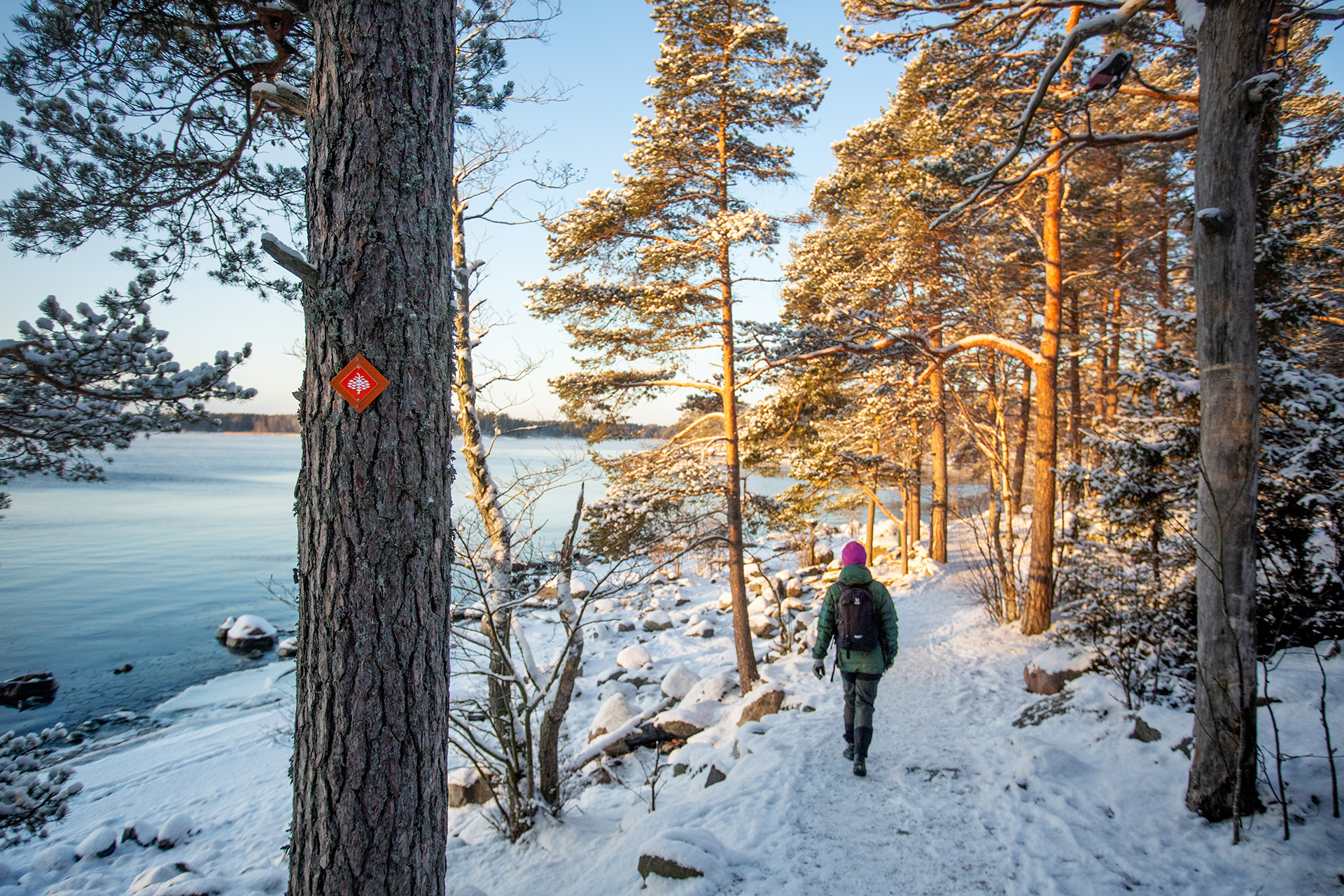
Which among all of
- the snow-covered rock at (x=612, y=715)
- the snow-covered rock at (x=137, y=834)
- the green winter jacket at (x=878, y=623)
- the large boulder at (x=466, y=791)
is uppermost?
the green winter jacket at (x=878, y=623)

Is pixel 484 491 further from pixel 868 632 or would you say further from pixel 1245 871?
pixel 1245 871

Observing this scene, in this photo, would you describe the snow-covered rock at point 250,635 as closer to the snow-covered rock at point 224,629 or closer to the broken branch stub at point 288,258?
the snow-covered rock at point 224,629

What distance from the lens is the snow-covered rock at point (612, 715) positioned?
8.52 metres

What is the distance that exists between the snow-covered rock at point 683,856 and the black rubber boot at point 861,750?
1.54m

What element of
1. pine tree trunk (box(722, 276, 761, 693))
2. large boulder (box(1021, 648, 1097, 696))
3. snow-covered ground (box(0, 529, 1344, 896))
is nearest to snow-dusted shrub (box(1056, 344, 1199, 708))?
large boulder (box(1021, 648, 1097, 696))

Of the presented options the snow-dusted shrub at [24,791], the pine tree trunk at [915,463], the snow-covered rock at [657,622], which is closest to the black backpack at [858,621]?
the snow-dusted shrub at [24,791]

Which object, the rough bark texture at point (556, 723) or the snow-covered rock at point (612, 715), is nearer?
the rough bark texture at point (556, 723)

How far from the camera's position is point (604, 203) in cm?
816

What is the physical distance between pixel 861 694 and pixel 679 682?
5589 millimetres

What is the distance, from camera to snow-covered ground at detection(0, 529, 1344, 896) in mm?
3266

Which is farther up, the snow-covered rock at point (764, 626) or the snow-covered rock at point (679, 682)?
the snow-covered rock at point (679, 682)

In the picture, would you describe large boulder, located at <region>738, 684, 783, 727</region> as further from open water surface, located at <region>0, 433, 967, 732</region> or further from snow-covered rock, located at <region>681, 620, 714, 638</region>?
snow-covered rock, located at <region>681, 620, 714, 638</region>

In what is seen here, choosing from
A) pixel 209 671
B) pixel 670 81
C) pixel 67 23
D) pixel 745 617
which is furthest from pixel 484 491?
pixel 209 671

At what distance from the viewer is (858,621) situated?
4777 millimetres
